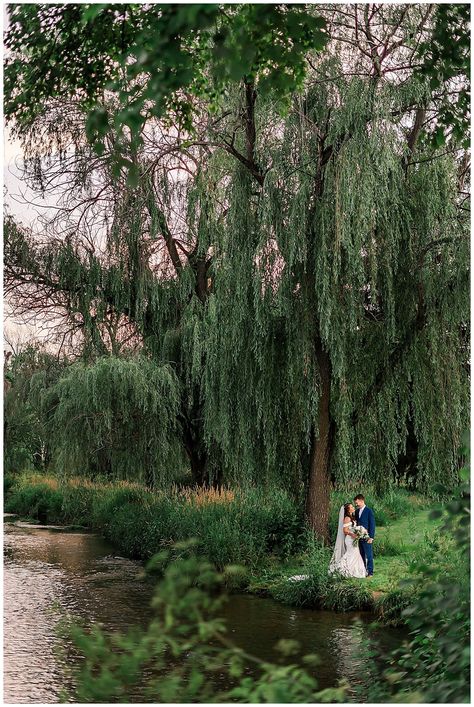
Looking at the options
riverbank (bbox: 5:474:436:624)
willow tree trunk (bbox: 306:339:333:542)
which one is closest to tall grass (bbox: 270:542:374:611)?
riverbank (bbox: 5:474:436:624)

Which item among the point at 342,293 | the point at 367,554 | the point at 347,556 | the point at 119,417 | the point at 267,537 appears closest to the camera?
the point at 342,293

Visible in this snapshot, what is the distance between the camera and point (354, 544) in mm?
10828

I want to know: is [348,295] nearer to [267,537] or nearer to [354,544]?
[354,544]

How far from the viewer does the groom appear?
1097 centimetres

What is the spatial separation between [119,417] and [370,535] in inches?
223

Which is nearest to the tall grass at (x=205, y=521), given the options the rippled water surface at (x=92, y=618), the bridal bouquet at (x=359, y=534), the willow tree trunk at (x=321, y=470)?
the willow tree trunk at (x=321, y=470)

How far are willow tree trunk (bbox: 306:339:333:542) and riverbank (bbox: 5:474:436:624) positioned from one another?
0.98ft

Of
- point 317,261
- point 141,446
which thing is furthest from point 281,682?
point 141,446

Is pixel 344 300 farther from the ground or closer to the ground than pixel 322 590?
farther from the ground

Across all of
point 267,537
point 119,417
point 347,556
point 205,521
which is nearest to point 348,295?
point 347,556

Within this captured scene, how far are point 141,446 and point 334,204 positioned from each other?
6845mm

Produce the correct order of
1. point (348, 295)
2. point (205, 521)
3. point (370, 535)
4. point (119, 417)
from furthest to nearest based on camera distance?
point (119, 417) < point (205, 521) < point (370, 535) < point (348, 295)

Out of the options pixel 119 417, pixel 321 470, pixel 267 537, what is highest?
pixel 119 417

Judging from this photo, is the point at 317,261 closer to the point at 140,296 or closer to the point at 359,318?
the point at 359,318
